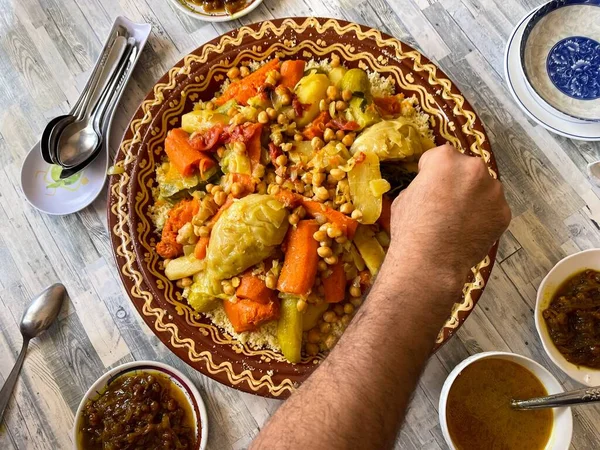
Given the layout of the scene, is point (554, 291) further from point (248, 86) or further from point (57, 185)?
point (57, 185)

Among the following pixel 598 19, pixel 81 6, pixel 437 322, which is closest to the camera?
pixel 437 322

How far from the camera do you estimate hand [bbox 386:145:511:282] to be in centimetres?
196

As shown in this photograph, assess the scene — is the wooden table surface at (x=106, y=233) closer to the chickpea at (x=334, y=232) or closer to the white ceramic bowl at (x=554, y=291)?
the white ceramic bowl at (x=554, y=291)

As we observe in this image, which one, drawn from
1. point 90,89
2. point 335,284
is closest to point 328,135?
point 335,284

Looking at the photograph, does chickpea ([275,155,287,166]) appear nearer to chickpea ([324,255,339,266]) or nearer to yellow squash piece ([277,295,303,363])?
chickpea ([324,255,339,266])

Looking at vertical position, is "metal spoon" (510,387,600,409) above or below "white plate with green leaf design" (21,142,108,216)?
below

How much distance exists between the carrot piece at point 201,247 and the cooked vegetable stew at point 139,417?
2.47 ft

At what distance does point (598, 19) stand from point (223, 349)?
8.77 ft

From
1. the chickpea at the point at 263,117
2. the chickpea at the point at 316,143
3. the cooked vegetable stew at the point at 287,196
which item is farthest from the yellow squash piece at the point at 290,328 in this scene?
the chickpea at the point at 263,117

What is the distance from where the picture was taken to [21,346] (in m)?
3.00

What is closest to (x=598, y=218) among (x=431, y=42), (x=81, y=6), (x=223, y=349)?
(x=431, y=42)

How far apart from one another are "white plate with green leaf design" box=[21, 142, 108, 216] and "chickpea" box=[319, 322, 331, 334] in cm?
152

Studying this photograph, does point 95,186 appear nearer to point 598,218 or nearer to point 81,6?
point 81,6

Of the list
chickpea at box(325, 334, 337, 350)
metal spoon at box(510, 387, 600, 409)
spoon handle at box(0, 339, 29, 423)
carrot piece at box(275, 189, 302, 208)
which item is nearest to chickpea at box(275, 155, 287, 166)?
carrot piece at box(275, 189, 302, 208)
